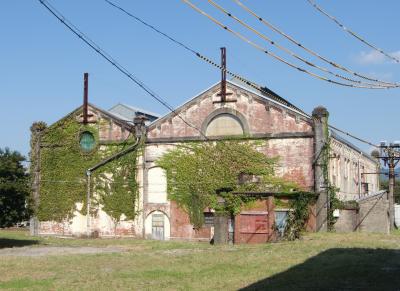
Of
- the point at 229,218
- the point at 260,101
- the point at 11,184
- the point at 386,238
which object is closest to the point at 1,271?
the point at 11,184

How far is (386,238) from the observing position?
25094 mm

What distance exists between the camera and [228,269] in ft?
55.4

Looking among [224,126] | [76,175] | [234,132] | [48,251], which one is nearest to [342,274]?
[48,251]

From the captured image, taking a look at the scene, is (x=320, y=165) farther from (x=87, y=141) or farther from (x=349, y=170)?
(x=87, y=141)

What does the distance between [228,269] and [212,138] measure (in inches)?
665

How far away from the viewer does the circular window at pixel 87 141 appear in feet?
119

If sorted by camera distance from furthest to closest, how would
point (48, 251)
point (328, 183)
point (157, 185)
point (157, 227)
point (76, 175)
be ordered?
point (76, 175) → point (157, 185) → point (157, 227) → point (328, 183) → point (48, 251)

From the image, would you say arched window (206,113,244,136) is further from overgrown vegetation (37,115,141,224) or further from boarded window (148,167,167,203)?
overgrown vegetation (37,115,141,224)

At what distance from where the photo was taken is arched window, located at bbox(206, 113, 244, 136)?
3278 centimetres

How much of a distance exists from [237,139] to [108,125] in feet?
30.5

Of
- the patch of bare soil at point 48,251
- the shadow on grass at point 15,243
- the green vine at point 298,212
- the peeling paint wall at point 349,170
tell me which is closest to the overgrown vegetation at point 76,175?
the shadow on grass at point 15,243

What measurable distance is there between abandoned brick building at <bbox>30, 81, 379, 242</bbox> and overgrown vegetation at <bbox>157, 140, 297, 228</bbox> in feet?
1.58

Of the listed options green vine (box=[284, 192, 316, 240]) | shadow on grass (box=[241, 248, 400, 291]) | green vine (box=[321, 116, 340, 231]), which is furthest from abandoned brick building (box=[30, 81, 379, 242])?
shadow on grass (box=[241, 248, 400, 291])

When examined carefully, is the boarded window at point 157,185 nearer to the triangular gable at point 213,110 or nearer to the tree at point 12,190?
the triangular gable at point 213,110
